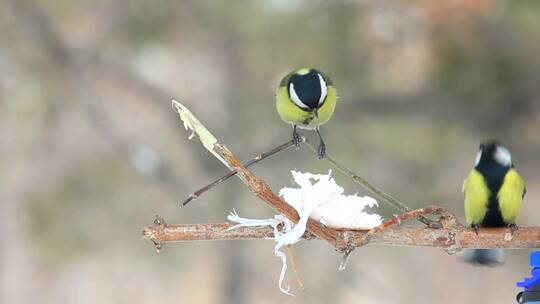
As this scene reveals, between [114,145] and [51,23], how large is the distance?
22.3 inches

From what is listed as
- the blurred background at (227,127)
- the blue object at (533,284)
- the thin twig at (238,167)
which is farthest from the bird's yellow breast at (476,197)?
the blurred background at (227,127)

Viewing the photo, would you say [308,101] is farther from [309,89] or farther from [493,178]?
[493,178]

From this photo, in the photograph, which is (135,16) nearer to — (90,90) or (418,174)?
(90,90)

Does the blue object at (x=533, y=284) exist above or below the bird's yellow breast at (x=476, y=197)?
below

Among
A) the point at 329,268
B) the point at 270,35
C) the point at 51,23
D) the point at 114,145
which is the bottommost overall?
the point at 329,268

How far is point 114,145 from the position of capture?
11.0 ft

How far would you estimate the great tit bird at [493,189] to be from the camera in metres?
1.21

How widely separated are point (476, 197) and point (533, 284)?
487mm

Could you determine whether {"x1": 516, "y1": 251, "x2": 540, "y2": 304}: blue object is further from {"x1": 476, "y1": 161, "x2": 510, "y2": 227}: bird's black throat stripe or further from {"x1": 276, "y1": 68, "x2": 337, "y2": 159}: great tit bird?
{"x1": 276, "y1": 68, "x2": 337, "y2": 159}: great tit bird

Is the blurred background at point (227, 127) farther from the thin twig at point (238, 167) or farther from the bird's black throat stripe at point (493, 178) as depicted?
the thin twig at point (238, 167)

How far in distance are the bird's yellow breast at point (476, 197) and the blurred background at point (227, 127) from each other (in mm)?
1530

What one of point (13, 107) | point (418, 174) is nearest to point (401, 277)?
point (418, 174)

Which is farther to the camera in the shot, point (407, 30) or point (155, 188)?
point (155, 188)

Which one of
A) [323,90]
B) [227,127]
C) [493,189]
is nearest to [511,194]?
[493,189]
